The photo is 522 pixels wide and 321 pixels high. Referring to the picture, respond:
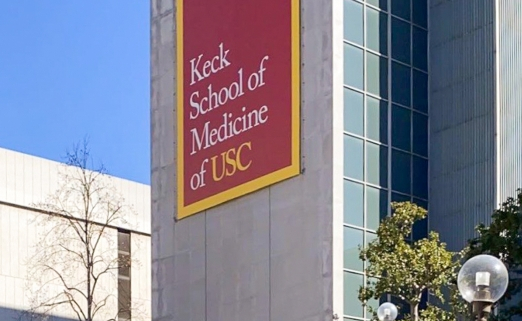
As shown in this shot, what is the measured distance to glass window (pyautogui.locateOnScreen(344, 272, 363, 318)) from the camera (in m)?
49.5

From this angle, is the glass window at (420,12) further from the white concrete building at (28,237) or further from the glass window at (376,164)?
the white concrete building at (28,237)

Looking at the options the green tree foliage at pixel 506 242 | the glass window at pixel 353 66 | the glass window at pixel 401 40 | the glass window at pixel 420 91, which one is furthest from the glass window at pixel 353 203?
the green tree foliage at pixel 506 242

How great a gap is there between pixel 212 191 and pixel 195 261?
2.73m

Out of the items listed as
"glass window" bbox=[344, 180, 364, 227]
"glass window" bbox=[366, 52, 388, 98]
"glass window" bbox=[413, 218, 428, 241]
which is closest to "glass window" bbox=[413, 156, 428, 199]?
"glass window" bbox=[413, 218, 428, 241]

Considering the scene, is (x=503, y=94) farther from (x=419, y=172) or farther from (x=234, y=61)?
→ (x=234, y=61)

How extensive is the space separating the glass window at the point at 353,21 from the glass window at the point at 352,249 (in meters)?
6.88

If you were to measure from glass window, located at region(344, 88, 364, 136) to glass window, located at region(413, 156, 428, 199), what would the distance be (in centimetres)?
316

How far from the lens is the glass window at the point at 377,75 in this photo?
52875mm

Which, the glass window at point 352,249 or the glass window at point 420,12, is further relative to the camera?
the glass window at point 420,12

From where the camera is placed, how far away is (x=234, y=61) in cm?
5525

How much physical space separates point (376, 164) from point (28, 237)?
25.3 m

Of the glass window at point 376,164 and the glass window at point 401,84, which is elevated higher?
the glass window at point 401,84

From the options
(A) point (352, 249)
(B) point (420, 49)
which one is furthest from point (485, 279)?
(B) point (420, 49)

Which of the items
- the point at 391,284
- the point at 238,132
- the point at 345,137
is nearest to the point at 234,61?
the point at 238,132
